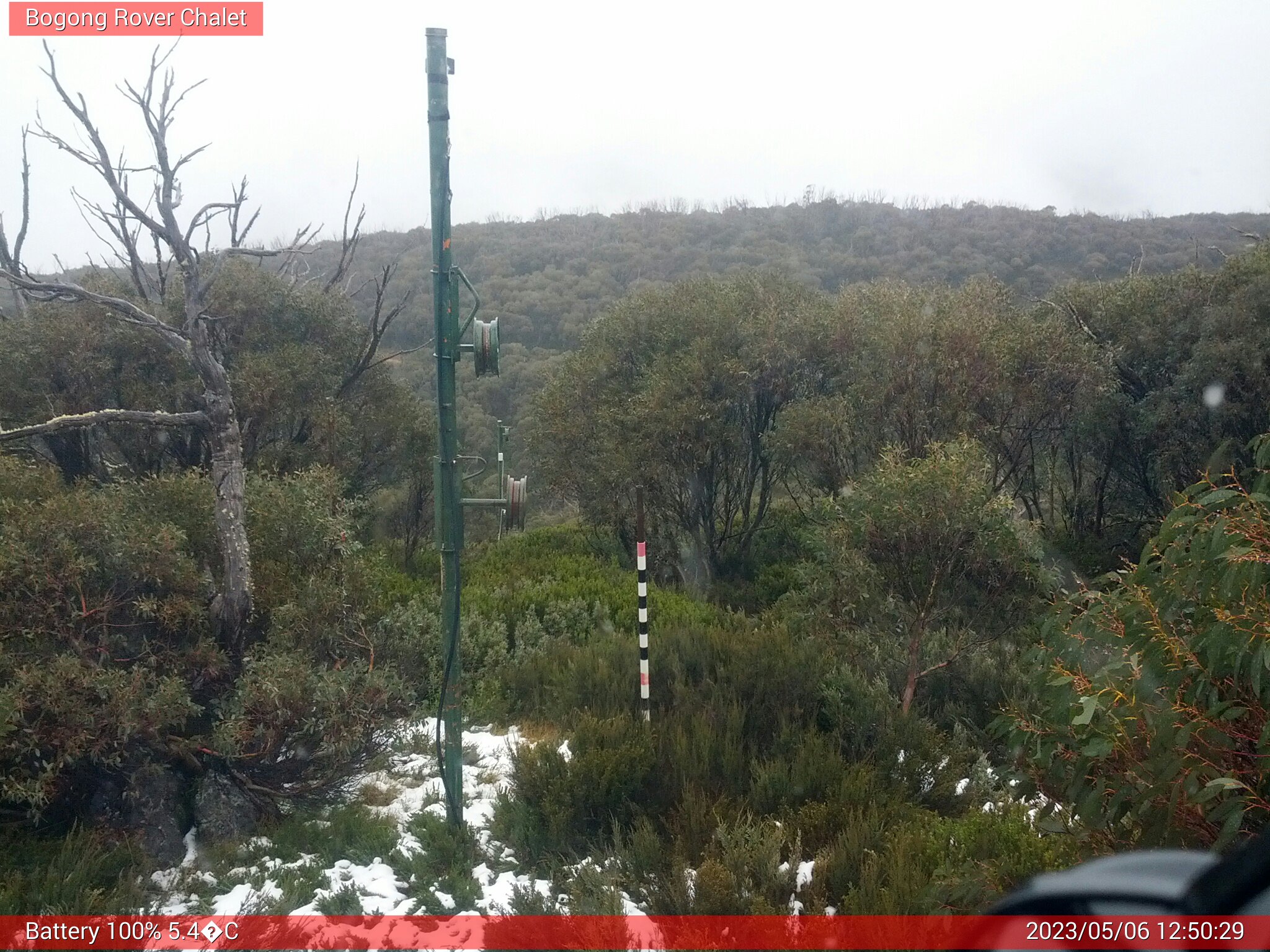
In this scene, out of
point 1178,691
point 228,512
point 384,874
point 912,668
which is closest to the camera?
point 1178,691

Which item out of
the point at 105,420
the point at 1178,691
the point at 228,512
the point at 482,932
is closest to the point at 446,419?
the point at 228,512

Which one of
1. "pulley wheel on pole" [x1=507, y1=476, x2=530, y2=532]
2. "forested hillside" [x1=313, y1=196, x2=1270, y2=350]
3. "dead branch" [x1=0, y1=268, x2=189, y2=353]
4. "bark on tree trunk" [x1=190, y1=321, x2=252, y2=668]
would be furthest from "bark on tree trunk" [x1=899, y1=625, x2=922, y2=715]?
"forested hillside" [x1=313, y1=196, x2=1270, y2=350]

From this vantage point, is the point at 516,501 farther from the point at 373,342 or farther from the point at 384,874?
the point at 373,342

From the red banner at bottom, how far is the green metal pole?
3.47ft

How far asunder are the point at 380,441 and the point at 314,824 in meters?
10.6

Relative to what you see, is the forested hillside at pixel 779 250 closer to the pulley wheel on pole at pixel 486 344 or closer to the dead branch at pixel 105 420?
the dead branch at pixel 105 420

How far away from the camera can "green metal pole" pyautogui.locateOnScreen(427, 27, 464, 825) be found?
5.33 metres

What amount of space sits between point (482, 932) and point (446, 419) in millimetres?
2767

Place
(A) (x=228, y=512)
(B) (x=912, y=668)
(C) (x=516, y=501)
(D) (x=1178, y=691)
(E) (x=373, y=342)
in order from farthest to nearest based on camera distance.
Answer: (E) (x=373, y=342)
(B) (x=912, y=668)
(A) (x=228, y=512)
(C) (x=516, y=501)
(D) (x=1178, y=691)

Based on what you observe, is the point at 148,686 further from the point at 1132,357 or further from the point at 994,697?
the point at 1132,357

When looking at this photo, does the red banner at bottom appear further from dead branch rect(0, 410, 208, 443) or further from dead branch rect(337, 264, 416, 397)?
dead branch rect(337, 264, 416, 397)

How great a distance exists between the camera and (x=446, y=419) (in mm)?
5500

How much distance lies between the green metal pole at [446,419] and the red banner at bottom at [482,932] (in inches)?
41.7

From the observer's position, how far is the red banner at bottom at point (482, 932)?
3752 millimetres
